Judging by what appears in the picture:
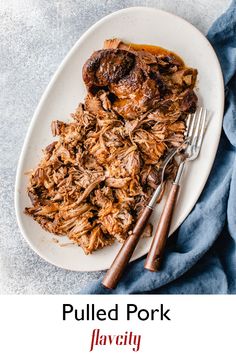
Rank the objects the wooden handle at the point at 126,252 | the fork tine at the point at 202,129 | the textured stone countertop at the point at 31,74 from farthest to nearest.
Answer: the textured stone countertop at the point at 31,74 → the fork tine at the point at 202,129 → the wooden handle at the point at 126,252

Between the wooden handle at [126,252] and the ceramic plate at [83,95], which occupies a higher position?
the ceramic plate at [83,95]

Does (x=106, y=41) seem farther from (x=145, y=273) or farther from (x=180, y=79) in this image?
(x=145, y=273)

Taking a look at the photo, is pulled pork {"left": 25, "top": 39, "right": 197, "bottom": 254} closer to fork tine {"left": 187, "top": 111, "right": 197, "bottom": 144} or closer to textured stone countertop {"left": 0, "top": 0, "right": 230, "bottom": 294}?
fork tine {"left": 187, "top": 111, "right": 197, "bottom": 144}

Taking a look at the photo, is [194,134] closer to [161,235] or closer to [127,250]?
[161,235]

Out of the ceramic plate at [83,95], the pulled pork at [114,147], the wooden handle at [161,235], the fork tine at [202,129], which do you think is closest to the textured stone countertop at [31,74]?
the ceramic plate at [83,95]

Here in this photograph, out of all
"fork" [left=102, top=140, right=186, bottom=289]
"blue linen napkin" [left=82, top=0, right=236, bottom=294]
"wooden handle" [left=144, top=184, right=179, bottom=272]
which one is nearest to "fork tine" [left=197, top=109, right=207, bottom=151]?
"blue linen napkin" [left=82, top=0, right=236, bottom=294]

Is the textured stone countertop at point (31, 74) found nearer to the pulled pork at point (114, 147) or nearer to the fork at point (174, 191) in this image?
the pulled pork at point (114, 147)

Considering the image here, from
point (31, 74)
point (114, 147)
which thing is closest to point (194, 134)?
point (114, 147)

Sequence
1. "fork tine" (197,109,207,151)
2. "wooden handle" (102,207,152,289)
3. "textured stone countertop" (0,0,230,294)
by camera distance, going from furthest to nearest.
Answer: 1. "textured stone countertop" (0,0,230,294)
2. "fork tine" (197,109,207,151)
3. "wooden handle" (102,207,152,289)
